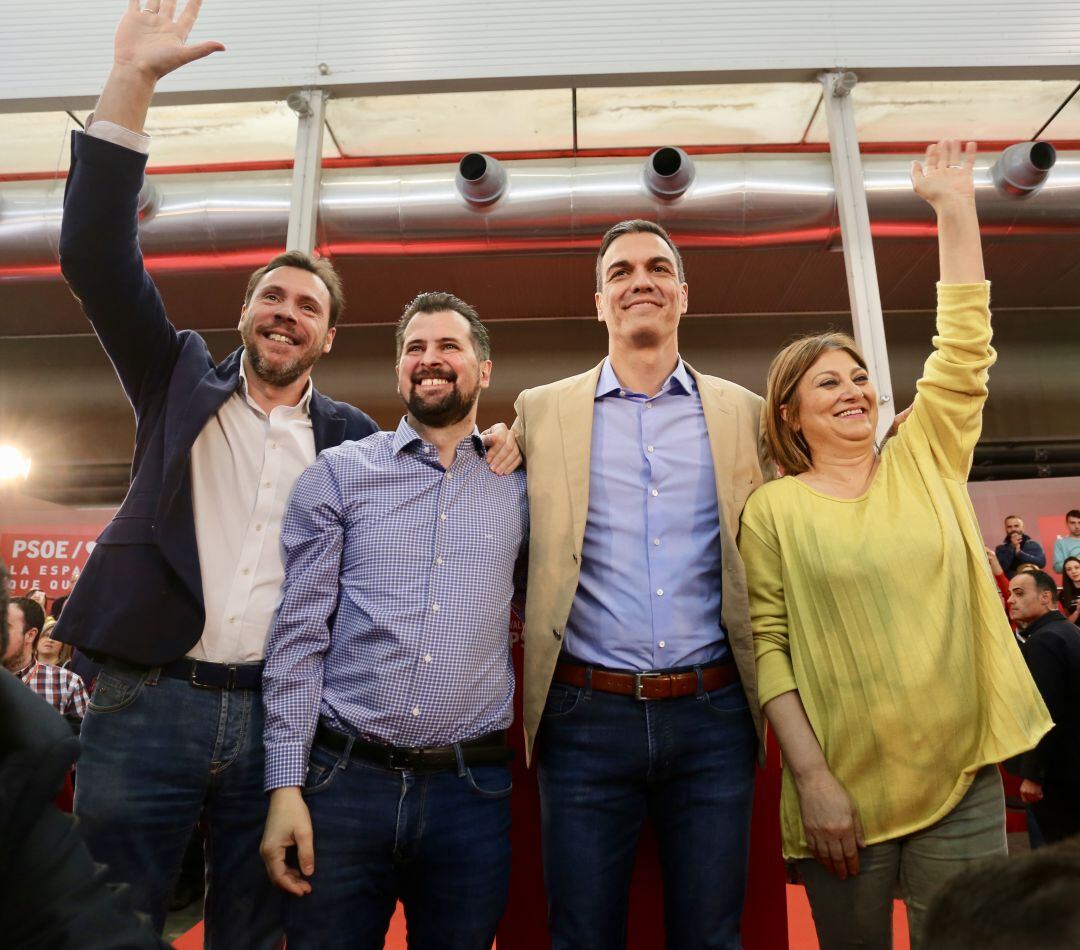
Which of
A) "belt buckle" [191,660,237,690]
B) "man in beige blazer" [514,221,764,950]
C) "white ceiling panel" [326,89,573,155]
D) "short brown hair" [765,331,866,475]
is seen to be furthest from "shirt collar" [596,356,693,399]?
"white ceiling panel" [326,89,573,155]

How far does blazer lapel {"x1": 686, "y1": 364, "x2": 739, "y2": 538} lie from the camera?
1472 mm

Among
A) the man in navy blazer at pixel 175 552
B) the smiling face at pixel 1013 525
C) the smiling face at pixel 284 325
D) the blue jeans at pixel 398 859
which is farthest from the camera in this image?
the smiling face at pixel 1013 525

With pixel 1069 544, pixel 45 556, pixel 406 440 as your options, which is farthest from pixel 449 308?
pixel 45 556

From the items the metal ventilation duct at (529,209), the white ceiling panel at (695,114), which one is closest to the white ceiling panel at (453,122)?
the white ceiling panel at (695,114)

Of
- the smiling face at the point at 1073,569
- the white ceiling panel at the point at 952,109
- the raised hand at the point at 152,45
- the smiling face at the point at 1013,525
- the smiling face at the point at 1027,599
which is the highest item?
the white ceiling panel at the point at 952,109

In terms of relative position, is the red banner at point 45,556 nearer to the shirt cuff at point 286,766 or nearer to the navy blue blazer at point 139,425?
the navy blue blazer at point 139,425

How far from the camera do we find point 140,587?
136cm

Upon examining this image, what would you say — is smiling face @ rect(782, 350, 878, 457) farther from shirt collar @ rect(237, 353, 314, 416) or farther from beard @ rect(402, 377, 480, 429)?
shirt collar @ rect(237, 353, 314, 416)

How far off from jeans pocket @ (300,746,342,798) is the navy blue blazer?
1.02ft

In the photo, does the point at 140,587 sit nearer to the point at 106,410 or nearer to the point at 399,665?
the point at 399,665

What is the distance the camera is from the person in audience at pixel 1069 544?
5875mm

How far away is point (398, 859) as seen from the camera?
122cm

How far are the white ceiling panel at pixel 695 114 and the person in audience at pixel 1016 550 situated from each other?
3.51m

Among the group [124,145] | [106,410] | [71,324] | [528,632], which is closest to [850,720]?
[528,632]
